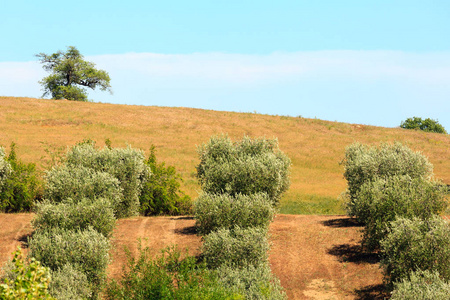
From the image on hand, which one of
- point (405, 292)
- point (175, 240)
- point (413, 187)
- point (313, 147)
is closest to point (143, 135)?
point (313, 147)

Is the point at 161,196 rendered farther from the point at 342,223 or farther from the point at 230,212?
the point at 342,223

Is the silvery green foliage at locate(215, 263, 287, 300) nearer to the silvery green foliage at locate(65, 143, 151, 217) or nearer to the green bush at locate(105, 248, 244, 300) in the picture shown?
the green bush at locate(105, 248, 244, 300)

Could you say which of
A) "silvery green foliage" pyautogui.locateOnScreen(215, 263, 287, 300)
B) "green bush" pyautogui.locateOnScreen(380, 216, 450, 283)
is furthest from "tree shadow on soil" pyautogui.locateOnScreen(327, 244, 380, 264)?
"silvery green foliage" pyautogui.locateOnScreen(215, 263, 287, 300)

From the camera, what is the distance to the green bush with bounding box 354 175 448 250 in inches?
1063

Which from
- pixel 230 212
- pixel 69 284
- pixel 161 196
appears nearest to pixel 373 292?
pixel 230 212

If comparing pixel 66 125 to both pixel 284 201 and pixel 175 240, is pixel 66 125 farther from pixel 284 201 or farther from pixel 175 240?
pixel 175 240

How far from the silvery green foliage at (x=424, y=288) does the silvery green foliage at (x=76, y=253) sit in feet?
43.0

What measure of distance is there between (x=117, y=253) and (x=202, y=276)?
10.2 metres

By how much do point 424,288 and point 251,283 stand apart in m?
6.82

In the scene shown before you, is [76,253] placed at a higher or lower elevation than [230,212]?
lower

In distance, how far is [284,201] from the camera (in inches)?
2127

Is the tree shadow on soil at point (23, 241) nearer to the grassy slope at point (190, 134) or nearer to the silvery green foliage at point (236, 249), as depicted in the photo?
the silvery green foliage at point (236, 249)

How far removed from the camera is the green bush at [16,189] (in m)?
38.1

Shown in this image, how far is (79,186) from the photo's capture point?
30781mm
